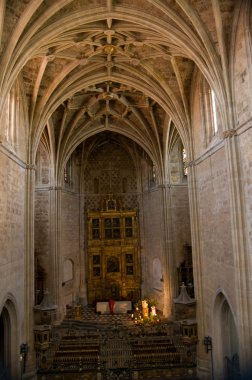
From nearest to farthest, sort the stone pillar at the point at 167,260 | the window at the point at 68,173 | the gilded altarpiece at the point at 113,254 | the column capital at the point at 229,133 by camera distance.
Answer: the column capital at the point at 229,133, the stone pillar at the point at 167,260, the window at the point at 68,173, the gilded altarpiece at the point at 113,254

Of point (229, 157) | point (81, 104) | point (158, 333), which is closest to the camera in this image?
point (229, 157)

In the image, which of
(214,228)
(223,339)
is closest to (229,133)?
(214,228)

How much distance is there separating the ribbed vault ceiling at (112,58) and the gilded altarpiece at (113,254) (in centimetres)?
712

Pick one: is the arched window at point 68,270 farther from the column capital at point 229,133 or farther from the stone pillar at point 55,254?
the column capital at point 229,133

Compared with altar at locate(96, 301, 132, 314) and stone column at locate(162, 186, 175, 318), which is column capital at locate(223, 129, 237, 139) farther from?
altar at locate(96, 301, 132, 314)

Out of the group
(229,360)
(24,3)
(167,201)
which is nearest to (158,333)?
(229,360)

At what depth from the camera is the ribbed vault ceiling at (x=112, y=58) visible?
12461 mm

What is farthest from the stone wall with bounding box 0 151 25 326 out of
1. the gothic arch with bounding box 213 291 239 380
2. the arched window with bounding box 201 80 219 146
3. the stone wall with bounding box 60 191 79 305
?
the stone wall with bounding box 60 191 79 305

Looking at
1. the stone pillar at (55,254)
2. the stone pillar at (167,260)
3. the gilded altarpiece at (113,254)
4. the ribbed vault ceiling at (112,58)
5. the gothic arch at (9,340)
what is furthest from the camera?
the gilded altarpiece at (113,254)

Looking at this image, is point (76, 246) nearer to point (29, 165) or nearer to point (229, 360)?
point (29, 165)

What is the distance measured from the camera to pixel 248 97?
37.4 ft

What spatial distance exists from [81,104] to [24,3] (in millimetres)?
11099

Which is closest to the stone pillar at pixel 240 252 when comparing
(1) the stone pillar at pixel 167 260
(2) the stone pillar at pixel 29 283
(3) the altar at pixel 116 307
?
(2) the stone pillar at pixel 29 283

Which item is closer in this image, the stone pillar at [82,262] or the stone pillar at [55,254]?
the stone pillar at [55,254]
